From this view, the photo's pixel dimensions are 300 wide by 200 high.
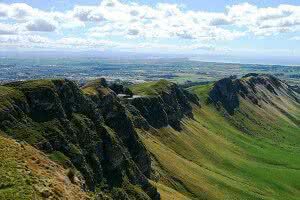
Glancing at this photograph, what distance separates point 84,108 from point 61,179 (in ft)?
115

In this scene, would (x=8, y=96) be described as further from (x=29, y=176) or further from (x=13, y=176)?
(x=13, y=176)

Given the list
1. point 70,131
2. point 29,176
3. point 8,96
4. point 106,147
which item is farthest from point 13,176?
point 106,147

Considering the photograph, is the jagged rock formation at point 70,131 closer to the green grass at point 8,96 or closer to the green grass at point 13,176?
the green grass at point 8,96

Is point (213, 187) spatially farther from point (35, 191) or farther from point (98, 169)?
point (35, 191)

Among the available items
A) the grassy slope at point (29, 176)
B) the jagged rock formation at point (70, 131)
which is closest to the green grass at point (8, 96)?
the jagged rock formation at point (70, 131)

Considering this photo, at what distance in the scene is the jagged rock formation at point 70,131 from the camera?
262ft

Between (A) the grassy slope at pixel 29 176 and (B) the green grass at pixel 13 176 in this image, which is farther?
(A) the grassy slope at pixel 29 176

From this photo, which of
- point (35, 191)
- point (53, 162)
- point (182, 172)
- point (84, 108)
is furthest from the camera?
point (182, 172)

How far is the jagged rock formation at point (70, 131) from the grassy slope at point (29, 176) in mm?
8117

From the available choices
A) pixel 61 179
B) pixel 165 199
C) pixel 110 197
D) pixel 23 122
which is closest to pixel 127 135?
pixel 165 199

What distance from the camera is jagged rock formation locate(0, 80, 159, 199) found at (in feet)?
262

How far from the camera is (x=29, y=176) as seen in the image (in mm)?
57531

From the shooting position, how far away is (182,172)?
144 meters

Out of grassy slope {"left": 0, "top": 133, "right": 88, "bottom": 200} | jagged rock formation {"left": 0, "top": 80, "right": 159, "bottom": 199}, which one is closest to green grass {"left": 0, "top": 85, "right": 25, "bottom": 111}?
jagged rock formation {"left": 0, "top": 80, "right": 159, "bottom": 199}
